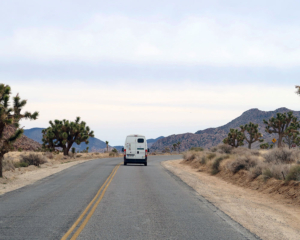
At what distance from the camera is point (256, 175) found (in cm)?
1802

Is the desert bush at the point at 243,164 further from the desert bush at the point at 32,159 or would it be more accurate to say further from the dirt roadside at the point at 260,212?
the desert bush at the point at 32,159

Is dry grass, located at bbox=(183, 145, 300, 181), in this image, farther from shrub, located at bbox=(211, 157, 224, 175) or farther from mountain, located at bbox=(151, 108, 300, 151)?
mountain, located at bbox=(151, 108, 300, 151)

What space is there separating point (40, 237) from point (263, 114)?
180013 mm

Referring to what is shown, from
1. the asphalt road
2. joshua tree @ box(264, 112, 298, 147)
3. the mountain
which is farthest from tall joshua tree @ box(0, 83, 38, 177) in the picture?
the mountain

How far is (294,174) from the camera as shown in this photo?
14.3 m

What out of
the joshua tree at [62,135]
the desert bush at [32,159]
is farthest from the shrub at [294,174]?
the joshua tree at [62,135]

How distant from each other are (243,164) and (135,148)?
13680 mm

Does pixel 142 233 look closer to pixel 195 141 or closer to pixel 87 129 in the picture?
pixel 87 129

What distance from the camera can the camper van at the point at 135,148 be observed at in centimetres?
3189

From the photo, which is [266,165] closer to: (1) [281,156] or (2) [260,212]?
(1) [281,156]

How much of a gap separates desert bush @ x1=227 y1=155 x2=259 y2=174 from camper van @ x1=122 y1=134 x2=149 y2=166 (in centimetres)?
1219

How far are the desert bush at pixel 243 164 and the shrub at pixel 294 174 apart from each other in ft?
18.0

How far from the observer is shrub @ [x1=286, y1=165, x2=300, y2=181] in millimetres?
14050

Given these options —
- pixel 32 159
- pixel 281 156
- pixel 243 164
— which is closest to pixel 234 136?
pixel 32 159
